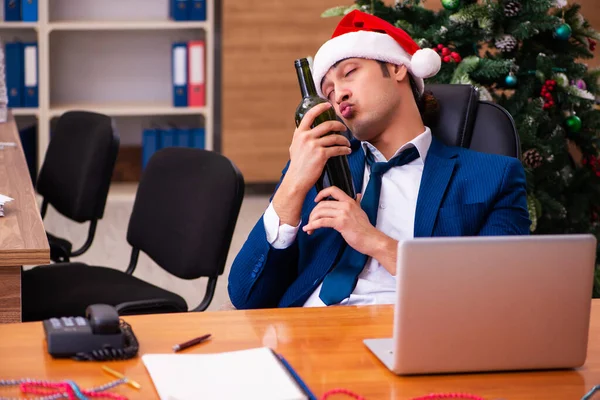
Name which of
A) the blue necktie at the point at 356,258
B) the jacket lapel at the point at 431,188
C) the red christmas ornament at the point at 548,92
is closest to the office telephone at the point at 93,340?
the blue necktie at the point at 356,258

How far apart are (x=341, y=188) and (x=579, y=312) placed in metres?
0.63

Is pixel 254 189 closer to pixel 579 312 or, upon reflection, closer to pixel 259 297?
pixel 259 297

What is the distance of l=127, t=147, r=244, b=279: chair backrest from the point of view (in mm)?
2342

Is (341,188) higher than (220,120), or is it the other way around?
(341,188)

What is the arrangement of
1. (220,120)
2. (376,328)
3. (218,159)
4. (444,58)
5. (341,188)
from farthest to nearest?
(220,120)
(444,58)
(218,159)
(341,188)
(376,328)

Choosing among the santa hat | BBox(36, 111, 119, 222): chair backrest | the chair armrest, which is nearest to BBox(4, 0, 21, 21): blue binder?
BBox(36, 111, 119, 222): chair backrest

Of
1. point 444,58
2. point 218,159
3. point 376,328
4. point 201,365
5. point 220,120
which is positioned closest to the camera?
point 201,365

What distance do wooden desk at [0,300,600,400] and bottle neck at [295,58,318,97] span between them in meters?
0.44

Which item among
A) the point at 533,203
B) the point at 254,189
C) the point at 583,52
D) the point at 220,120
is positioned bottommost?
the point at 254,189

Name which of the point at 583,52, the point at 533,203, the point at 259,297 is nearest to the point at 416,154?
the point at 259,297

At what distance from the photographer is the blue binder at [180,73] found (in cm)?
512

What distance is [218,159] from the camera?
2441 millimetres

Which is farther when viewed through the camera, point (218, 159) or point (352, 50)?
point (218, 159)

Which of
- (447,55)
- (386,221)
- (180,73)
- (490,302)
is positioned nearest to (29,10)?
(180,73)
